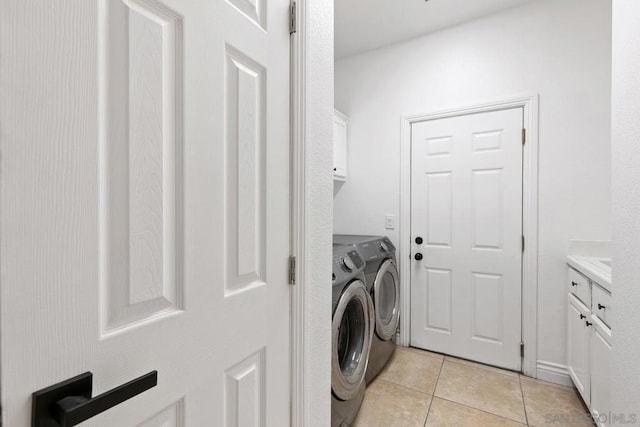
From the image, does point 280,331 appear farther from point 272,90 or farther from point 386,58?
point 386,58

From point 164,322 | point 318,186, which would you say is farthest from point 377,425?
point 164,322

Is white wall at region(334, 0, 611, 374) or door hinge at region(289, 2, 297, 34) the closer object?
door hinge at region(289, 2, 297, 34)

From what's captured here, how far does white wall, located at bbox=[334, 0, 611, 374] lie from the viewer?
2.04 meters

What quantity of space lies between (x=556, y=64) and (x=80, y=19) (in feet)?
8.94

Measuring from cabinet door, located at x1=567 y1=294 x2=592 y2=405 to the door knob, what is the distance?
2.14m

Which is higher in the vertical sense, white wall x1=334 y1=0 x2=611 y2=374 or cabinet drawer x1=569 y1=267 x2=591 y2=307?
white wall x1=334 y1=0 x2=611 y2=374

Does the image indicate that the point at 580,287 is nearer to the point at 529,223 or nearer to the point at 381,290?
the point at 529,223

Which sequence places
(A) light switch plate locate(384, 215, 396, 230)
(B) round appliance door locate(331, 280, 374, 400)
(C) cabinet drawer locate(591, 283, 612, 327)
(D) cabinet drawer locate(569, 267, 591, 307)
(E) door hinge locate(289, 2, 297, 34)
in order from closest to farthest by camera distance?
(E) door hinge locate(289, 2, 297, 34) → (C) cabinet drawer locate(591, 283, 612, 327) → (B) round appliance door locate(331, 280, 374, 400) → (D) cabinet drawer locate(569, 267, 591, 307) → (A) light switch plate locate(384, 215, 396, 230)

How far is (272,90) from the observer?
91cm

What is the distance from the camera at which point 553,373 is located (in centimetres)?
213

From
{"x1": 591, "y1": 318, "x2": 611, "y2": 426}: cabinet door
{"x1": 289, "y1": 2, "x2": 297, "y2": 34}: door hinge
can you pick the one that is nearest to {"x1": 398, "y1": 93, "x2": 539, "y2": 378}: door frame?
{"x1": 591, "y1": 318, "x2": 611, "y2": 426}: cabinet door

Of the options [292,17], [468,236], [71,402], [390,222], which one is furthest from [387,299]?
[71,402]

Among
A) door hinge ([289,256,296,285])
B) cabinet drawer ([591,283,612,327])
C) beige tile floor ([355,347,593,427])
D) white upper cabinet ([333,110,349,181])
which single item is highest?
white upper cabinet ([333,110,349,181])

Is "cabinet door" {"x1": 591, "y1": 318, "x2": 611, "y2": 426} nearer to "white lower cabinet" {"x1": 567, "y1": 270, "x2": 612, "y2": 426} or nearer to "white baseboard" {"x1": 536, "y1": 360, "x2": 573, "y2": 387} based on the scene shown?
"white lower cabinet" {"x1": 567, "y1": 270, "x2": 612, "y2": 426}
